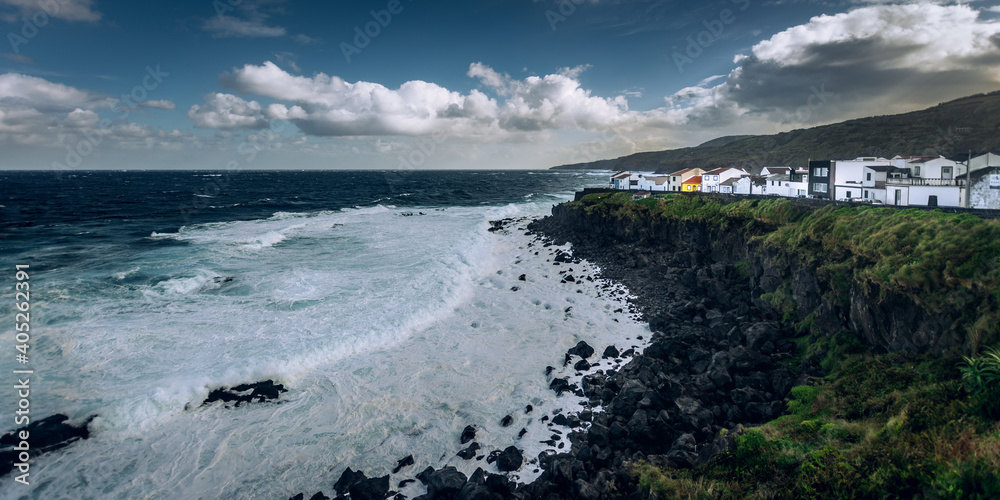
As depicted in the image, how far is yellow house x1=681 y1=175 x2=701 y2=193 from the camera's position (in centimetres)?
6059

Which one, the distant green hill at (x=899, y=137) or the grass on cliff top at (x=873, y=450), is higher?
the distant green hill at (x=899, y=137)

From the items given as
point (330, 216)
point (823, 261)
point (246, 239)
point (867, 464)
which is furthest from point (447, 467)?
point (330, 216)

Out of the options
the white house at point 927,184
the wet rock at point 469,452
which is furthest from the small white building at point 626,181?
the wet rock at point 469,452

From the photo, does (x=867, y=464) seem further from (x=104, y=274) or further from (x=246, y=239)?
(x=246, y=239)

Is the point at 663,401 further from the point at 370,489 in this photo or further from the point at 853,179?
the point at 853,179

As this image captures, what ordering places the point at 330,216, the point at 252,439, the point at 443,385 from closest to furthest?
the point at 252,439
the point at 443,385
the point at 330,216

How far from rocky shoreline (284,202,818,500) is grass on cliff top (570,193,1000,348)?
10.7 feet

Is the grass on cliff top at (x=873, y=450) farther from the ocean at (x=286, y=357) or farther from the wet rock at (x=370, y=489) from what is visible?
the wet rock at (x=370, y=489)

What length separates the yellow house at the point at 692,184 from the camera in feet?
199

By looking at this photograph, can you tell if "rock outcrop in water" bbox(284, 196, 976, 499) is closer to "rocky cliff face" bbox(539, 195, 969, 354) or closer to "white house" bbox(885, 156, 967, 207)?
"rocky cliff face" bbox(539, 195, 969, 354)

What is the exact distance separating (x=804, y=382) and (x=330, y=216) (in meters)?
65.5

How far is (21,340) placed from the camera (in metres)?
19.6

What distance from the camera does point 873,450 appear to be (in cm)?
901

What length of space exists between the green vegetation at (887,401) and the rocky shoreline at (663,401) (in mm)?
746
